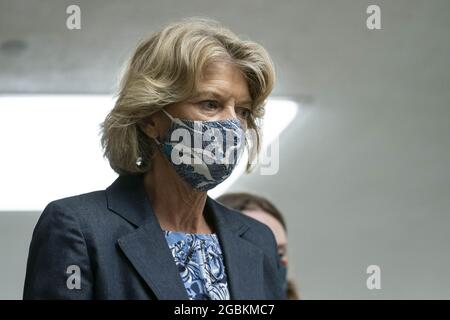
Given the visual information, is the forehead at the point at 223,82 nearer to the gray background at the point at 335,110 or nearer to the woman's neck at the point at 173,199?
the woman's neck at the point at 173,199

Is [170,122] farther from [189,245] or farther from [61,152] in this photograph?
[61,152]

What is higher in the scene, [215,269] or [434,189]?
[215,269]

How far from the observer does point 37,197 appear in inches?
208

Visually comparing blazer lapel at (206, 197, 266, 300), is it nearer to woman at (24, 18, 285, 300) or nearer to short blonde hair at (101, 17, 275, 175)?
woman at (24, 18, 285, 300)

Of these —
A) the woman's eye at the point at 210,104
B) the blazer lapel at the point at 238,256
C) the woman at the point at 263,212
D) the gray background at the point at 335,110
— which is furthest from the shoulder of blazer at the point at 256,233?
A: the gray background at the point at 335,110

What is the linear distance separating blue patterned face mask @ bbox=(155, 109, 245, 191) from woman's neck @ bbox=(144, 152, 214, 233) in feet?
0.07

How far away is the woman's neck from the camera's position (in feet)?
4.80

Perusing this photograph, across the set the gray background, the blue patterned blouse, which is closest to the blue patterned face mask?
the blue patterned blouse

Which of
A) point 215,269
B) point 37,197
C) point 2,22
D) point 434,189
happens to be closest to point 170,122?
point 215,269

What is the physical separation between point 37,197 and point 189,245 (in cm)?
405

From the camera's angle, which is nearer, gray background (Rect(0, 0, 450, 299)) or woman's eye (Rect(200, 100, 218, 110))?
woman's eye (Rect(200, 100, 218, 110))

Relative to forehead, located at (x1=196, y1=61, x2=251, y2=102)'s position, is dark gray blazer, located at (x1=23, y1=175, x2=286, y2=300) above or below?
below

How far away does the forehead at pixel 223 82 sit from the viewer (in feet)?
4.64

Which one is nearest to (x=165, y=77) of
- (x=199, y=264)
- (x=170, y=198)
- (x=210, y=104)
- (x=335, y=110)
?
(x=210, y=104)
